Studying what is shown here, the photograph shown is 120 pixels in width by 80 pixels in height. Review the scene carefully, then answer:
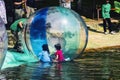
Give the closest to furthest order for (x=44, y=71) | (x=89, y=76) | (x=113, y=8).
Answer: (x=89, y=76) → (x=44, y=71) → (x=113, y=8)

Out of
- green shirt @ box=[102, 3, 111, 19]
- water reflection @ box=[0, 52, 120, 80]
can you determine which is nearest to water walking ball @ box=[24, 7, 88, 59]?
water reflection @ box=[0, 52, 120, 80]

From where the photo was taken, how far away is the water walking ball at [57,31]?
57.7 feet

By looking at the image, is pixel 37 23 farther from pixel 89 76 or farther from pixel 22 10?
pixel 22 10

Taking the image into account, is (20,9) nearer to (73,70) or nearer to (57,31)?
(57,31)

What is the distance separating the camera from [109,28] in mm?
26656

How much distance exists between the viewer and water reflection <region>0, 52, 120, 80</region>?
47.1 feet

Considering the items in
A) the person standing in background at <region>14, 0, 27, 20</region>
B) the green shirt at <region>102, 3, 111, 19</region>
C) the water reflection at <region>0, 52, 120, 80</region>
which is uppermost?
the water reflection at <region>0, 52, 120, 80</region>

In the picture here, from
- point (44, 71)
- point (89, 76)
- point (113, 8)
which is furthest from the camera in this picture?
point (113, 8)

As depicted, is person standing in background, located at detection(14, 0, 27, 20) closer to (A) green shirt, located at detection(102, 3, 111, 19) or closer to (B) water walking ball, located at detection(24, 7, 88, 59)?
(A) green shirt, located at detection(102, 3, 111, 19)

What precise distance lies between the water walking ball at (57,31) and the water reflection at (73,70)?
609 millimetres

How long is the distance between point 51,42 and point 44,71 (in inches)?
108

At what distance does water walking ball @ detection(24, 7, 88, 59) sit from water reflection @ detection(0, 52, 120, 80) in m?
0.61

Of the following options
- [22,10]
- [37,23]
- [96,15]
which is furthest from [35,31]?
[96,15]

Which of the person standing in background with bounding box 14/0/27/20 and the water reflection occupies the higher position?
the water reflection
